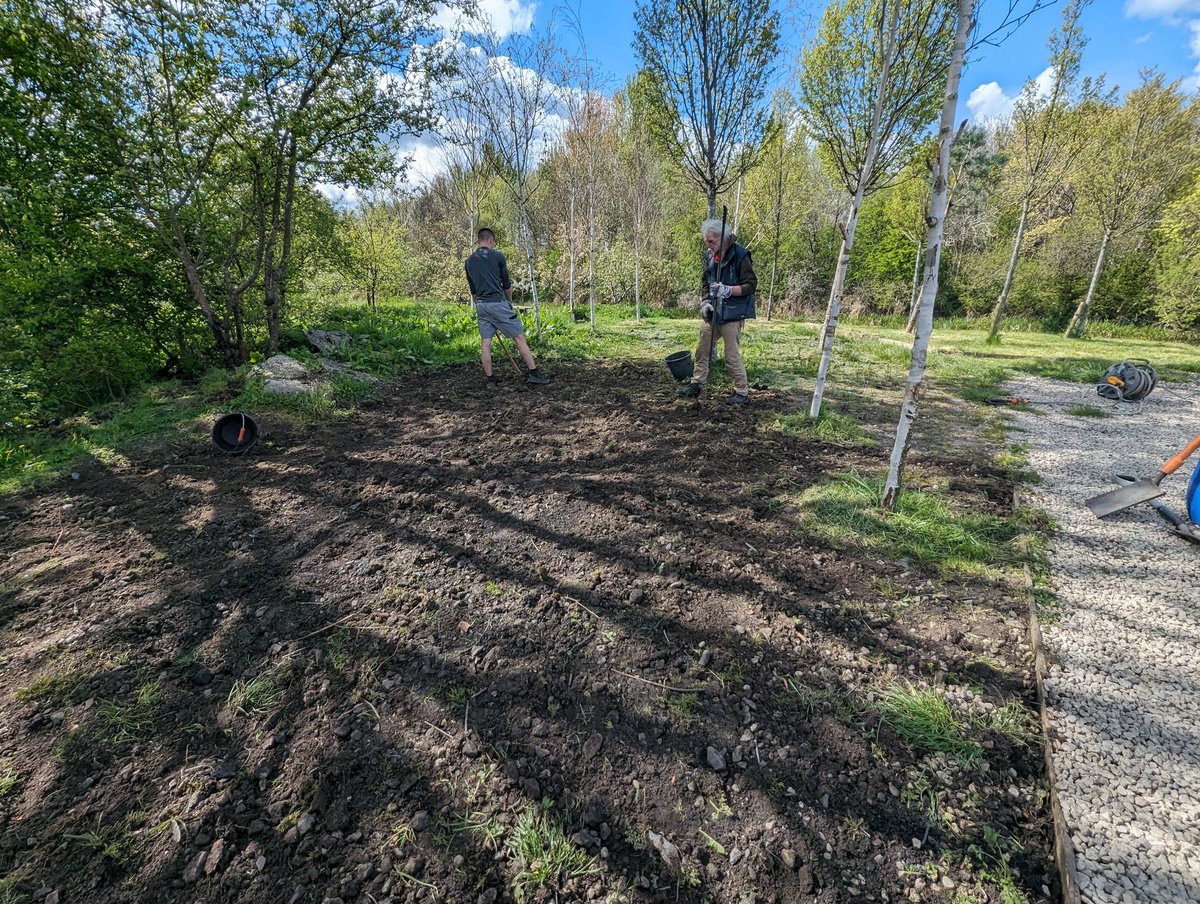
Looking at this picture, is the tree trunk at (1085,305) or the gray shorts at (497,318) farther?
the tree trunk at (1085,305)

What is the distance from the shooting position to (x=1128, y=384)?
256 inches

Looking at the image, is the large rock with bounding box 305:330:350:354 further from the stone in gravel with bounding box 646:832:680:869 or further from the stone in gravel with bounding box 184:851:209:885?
the stone in gravel with bounding box 646:832:680:869

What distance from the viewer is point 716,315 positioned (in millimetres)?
5676

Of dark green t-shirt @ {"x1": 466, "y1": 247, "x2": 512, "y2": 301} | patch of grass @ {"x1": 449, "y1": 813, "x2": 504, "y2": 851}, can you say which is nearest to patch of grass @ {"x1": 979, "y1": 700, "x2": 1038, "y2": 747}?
patch of grass @ {"x1": 449, "y1": 813, "x2": 504, "y2": 851}

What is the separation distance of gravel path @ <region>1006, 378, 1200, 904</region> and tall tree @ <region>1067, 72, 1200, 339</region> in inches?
598

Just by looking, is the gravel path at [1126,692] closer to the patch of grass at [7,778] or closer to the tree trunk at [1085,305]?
the patch of grass at [7,778]

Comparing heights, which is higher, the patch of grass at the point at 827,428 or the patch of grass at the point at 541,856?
the patch of grass at the point at 827,428

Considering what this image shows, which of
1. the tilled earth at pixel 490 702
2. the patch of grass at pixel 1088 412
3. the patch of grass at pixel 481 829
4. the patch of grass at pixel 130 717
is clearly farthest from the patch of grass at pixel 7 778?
the patch of grass at pixel 1088 412

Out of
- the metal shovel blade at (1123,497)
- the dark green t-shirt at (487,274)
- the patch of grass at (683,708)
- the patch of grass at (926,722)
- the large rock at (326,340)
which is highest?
the dark green t-shirt at (487,274)

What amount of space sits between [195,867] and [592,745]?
1.33 m

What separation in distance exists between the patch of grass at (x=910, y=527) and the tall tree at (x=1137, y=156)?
1559 cm

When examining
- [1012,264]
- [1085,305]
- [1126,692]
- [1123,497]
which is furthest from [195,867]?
[1085,305]

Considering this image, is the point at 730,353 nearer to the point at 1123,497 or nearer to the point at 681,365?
the point at 681,365

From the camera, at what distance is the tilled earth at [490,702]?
1490 millimetres
